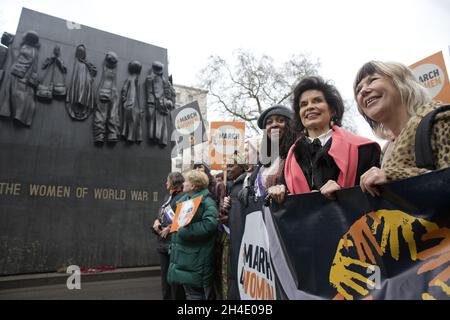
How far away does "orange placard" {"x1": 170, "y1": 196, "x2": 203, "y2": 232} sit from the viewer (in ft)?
10.9

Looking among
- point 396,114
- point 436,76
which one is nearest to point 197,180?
point 396,114

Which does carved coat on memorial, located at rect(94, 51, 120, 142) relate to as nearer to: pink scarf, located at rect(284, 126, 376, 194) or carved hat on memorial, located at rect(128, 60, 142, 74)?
carved hat on memorial, located at rect(128, 60, 142, 74)

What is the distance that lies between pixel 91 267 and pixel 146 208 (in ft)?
6.24

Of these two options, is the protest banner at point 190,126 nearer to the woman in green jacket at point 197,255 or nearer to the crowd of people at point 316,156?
the crowd of people at point 316,156

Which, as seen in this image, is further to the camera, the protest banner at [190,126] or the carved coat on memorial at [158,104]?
the carved coat on memorial at [158,104]

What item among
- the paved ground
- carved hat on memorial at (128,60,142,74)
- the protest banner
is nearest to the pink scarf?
the protest banner

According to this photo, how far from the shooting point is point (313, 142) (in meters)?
2.13

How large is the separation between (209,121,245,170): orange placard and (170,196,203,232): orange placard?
2.55 metres

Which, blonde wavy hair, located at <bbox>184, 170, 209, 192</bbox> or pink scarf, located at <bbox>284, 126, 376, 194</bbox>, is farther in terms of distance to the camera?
blonde wavy hair, located at <bbox>184, 170, 209, 192</bbox>

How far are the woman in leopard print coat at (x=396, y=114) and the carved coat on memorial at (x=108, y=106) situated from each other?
724 cm

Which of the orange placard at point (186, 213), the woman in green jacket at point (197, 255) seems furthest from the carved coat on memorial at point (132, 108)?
the woman in green jacket at point (197, 255)

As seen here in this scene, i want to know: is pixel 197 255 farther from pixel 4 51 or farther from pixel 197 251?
pixel 4 51

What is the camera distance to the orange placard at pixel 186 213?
3332 millimetres
